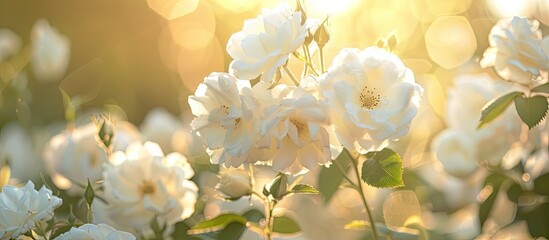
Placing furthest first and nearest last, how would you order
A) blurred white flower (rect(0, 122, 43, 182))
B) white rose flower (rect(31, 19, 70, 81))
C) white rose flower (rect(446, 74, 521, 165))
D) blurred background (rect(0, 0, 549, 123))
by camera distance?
blurred background (rect(0, 0, 549, 123)) < white rose flower (rect(31, 19, 70, 81)) < blurred white flower (rect(0, 122, 43, 182)) < white rose flower (rect(446, 74, 521, 165))

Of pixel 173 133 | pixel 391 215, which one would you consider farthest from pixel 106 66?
pixel 391 215

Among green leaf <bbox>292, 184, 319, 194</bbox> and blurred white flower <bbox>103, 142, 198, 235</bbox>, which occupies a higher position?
green leaf <bbox>292, 184, 319, 194</bbox>

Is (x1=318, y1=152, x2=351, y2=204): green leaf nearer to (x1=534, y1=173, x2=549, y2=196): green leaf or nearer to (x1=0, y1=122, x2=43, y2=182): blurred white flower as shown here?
(x1=534, y1=173, x2=549, y2=196): green leaf

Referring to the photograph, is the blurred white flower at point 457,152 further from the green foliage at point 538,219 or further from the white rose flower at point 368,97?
the white rose flower at point 368,97

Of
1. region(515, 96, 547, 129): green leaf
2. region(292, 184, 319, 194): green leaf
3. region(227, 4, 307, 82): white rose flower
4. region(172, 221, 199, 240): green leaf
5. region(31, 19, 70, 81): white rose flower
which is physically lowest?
region(31, 19, 70, 81): white rose flower

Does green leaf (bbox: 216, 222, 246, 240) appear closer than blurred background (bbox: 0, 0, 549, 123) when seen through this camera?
Yes

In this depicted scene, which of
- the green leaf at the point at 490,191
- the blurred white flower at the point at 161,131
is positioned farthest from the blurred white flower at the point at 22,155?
the green leaf at the point at 490,191

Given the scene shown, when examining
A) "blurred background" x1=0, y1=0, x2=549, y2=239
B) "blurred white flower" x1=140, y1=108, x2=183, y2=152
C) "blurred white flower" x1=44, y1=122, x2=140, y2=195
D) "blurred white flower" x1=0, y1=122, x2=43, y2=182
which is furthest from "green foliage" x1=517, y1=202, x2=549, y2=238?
"blurred white flower" x1=0, y1=122, x2=43, y2=182

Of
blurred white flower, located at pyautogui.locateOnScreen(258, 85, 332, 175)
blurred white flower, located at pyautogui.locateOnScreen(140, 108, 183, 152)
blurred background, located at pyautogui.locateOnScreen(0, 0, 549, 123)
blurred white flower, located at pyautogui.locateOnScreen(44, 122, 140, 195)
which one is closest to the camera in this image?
blurred white flower, located at pyautogui.locateOnScreen(258, 85, 332, 175)
